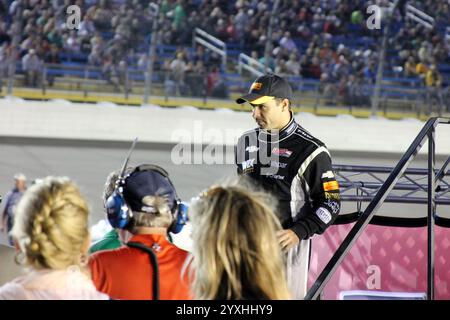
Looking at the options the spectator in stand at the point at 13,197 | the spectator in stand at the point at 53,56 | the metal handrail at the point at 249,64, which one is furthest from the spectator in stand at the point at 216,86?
the spectator in stand at the point at 13,197

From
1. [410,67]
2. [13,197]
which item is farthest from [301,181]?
[410,67]

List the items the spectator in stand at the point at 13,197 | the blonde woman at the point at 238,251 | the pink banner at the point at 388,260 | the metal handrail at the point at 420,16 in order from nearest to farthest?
the blonde woman at the point at 238,251, the pink banner at the point at 388,260, the spectator in stand at the point at 13,197, the metal handrail at the point at 420,16

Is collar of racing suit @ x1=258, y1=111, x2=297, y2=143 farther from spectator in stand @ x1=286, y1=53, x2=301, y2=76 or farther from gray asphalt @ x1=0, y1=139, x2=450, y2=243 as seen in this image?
spectator in stand @ x1=286, y1=53, x2=301, y2=76

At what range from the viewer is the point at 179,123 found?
1767 cm

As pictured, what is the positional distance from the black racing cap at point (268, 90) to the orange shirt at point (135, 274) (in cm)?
164

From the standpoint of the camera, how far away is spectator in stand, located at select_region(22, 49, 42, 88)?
1702 cm

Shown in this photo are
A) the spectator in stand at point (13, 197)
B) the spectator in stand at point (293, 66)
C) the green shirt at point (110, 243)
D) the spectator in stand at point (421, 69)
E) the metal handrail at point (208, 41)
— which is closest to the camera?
the green shirt at point (110, 243)

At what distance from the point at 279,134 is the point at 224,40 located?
15802 millimetres

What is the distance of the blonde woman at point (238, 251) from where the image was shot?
2.21 m

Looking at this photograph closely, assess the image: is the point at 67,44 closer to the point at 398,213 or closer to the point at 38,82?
the point at 38,82

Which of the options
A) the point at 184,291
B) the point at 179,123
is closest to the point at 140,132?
the point at 179,123

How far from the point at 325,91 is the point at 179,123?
299cm

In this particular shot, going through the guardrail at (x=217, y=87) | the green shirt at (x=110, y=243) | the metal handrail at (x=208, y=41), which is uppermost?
the metal handrail at (x=208, y=41)

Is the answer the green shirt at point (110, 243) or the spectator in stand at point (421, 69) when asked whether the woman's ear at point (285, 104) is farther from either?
the spectator in stand at point (421, 69)
